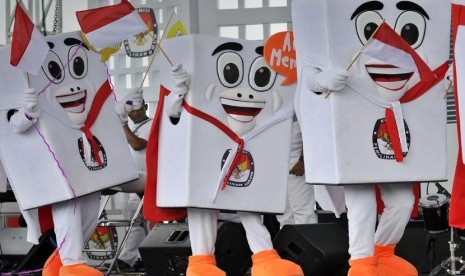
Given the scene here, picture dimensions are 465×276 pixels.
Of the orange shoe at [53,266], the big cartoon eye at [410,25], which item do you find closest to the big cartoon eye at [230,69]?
the big cartoon eye at [410,25]

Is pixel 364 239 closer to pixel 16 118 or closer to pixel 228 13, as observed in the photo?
pixel 16 118

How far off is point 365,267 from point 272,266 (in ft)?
1.93

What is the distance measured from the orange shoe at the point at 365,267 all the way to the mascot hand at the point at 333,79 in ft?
2.90

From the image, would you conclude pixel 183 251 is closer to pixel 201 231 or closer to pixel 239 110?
pixel 201 231

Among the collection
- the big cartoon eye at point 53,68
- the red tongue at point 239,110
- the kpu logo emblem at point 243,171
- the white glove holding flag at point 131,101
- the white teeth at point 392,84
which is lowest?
the kpu logo emblem at point 243,171

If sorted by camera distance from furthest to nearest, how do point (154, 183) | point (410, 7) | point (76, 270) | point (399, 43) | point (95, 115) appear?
point (95, 115), point (76, 270), point (154, 183), point (410, 7), point (399, 43)

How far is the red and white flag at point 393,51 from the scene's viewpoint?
4.88m

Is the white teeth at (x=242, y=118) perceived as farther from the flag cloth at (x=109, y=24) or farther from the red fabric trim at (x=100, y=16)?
the red fabric trim at (x=100, y=16)

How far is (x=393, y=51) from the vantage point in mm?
4902

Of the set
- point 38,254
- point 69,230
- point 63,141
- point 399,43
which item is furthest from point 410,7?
point 38,254

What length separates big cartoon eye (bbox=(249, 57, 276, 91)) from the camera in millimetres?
5551

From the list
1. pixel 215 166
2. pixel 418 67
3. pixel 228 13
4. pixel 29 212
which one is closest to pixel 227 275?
pixel 215 166

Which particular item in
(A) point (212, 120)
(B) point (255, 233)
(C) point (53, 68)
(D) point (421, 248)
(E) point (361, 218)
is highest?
(C) point (53, 68)

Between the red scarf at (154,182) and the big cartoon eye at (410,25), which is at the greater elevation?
the big cartoon eye at (410,25)
